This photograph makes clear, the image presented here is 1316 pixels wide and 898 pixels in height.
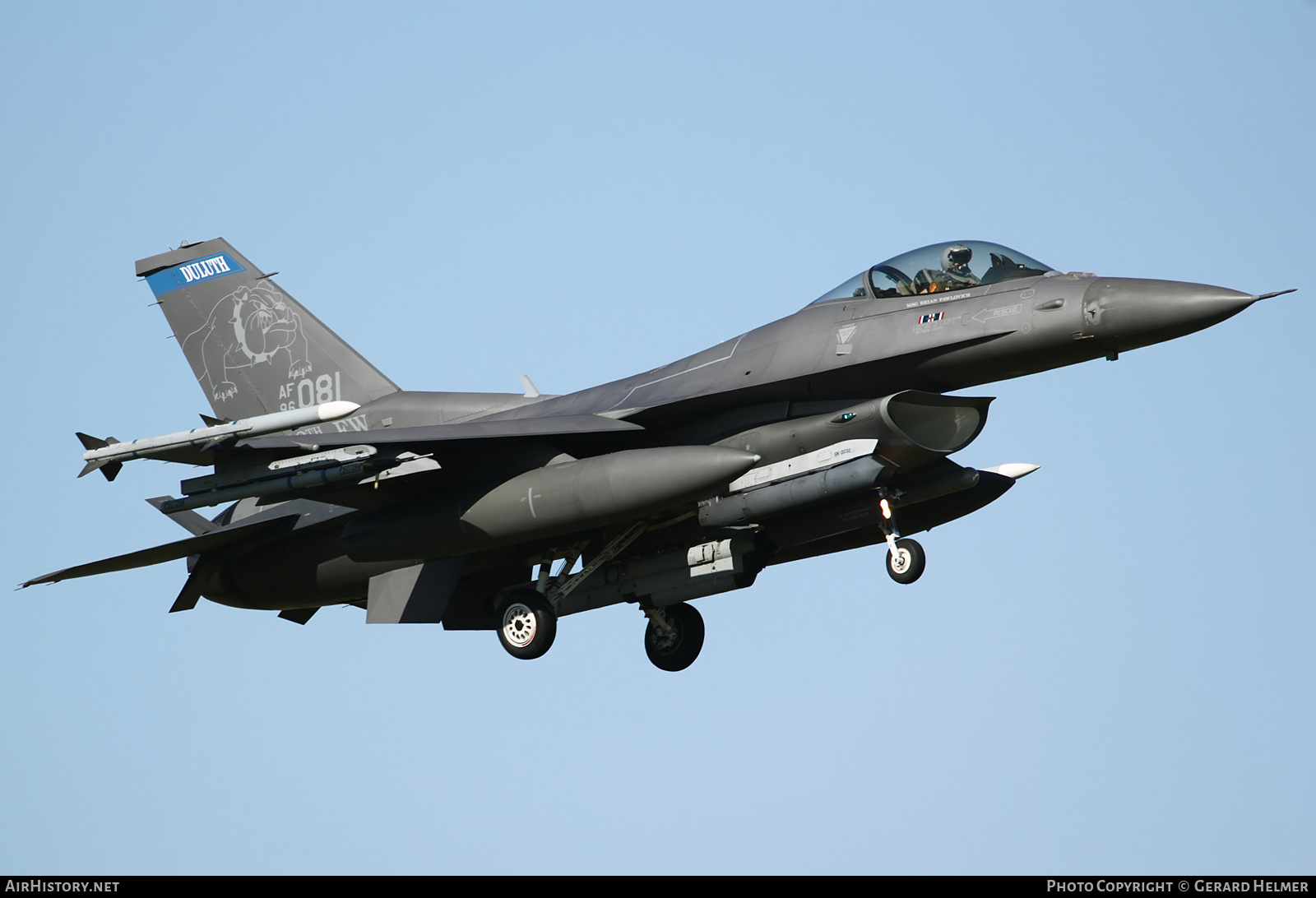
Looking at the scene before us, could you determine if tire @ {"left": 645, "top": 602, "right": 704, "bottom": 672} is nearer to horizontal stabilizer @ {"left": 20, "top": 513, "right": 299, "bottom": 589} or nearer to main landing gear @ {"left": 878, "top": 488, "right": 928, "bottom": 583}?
main landing gear @ {"left": 878, "top": 488, "right": 928, "bottom": 583}

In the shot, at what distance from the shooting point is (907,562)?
14.0m

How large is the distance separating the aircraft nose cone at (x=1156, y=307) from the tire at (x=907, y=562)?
2.57 meters

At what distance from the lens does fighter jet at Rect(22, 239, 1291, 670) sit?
44.9 ft

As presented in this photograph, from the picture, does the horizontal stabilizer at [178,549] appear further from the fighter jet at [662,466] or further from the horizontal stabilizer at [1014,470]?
the horizontal stabilizer at [1014,470]

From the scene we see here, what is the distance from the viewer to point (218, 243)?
62.3 ft

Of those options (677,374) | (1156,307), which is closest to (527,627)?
(677,374)

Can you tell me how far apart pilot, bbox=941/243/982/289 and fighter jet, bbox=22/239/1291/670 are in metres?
Answer: 0.02

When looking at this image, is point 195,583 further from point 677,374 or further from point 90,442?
point 677,374

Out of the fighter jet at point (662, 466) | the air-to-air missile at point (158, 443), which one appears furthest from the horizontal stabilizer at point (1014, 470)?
the air-to-air missile at point (158, 443)

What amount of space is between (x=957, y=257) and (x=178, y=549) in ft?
29.6
